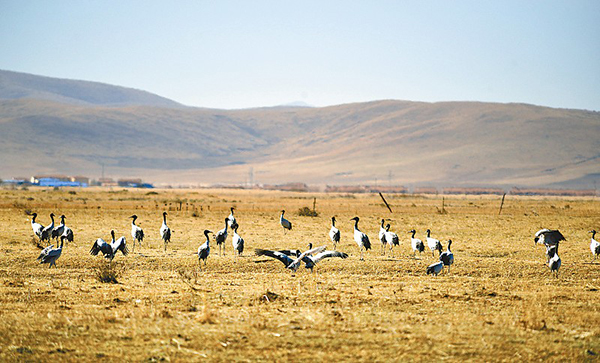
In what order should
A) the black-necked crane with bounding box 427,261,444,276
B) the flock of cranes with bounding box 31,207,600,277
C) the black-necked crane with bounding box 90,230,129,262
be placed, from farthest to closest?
the black-necked crane with bounding box 90,230,129,262 < the black-necked crane with bounding box 427,261,444,276 < the flock of cranes with bounding box 31,207,600,277

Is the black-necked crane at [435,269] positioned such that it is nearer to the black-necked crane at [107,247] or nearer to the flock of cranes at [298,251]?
the flock of cranes at [298,251]

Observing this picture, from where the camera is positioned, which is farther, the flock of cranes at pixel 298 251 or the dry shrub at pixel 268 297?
the flock of cranes at pixel 298 251

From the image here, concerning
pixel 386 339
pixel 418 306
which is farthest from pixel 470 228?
pixel 386 339

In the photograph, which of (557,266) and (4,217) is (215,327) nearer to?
(557,266)

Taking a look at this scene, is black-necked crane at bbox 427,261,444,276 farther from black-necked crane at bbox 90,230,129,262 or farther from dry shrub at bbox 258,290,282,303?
black-necked crane at bbox 90,230,129,262

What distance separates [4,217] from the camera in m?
36.6

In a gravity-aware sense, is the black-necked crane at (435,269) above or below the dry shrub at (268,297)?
above

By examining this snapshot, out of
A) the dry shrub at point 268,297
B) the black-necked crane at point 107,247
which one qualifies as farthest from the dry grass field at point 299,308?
the black-necked crane at point 107,247

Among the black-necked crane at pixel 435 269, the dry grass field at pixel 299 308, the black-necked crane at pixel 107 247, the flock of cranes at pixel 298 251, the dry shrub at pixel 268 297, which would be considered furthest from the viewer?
the black-necked crane at pixel 107 247

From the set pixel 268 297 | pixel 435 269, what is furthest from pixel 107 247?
pixel 435 269

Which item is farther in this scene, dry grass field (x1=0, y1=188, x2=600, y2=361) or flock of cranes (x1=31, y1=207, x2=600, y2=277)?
flock of cranes (x1=31, y1=207, x2=600, y2=277)

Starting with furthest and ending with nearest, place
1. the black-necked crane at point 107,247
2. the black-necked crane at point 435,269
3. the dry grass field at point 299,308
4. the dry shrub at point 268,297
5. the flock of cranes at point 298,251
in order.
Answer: the black-necked crane at point 107,247, the black-necked crane at point 435,269, the flock of cranes at point 298,251, the dry shrub at point 268,297, the dry grass field at point 299,308

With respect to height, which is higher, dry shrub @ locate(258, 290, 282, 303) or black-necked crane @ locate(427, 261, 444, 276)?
black-necked crane @ locate(427, 261, 444, 276)

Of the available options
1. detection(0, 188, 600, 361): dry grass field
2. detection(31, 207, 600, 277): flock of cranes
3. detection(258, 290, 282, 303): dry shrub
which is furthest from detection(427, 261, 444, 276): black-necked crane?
detection(258, 290, 282, 303): dry shrub
